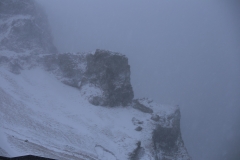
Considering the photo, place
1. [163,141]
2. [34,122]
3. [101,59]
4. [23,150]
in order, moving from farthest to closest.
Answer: [101,59] → [163,141] → [34,122] → [23,150]

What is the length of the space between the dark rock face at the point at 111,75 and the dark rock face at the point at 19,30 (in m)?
17.5

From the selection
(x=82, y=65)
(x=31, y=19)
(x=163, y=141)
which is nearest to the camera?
(x=163, y=141)

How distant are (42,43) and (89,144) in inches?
1412

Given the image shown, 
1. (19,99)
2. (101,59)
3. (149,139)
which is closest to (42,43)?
(101,59)

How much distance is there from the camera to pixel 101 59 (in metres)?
35.2

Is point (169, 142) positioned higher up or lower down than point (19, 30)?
lower down

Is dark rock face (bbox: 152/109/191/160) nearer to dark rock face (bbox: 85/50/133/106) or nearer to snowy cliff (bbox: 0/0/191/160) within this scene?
snowy cliff (bbox: 0/0/191/160)

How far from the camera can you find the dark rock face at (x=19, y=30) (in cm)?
3981

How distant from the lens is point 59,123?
23984mm

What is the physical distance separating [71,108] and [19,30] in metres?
26.6

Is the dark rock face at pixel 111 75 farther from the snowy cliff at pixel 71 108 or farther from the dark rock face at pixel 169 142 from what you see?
the dark rock face at pixel 169 142

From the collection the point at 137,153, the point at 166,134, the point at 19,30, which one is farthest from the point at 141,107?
the point at 19,30

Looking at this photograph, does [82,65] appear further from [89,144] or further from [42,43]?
[89,144]

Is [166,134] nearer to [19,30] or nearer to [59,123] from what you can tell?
[59,123]
